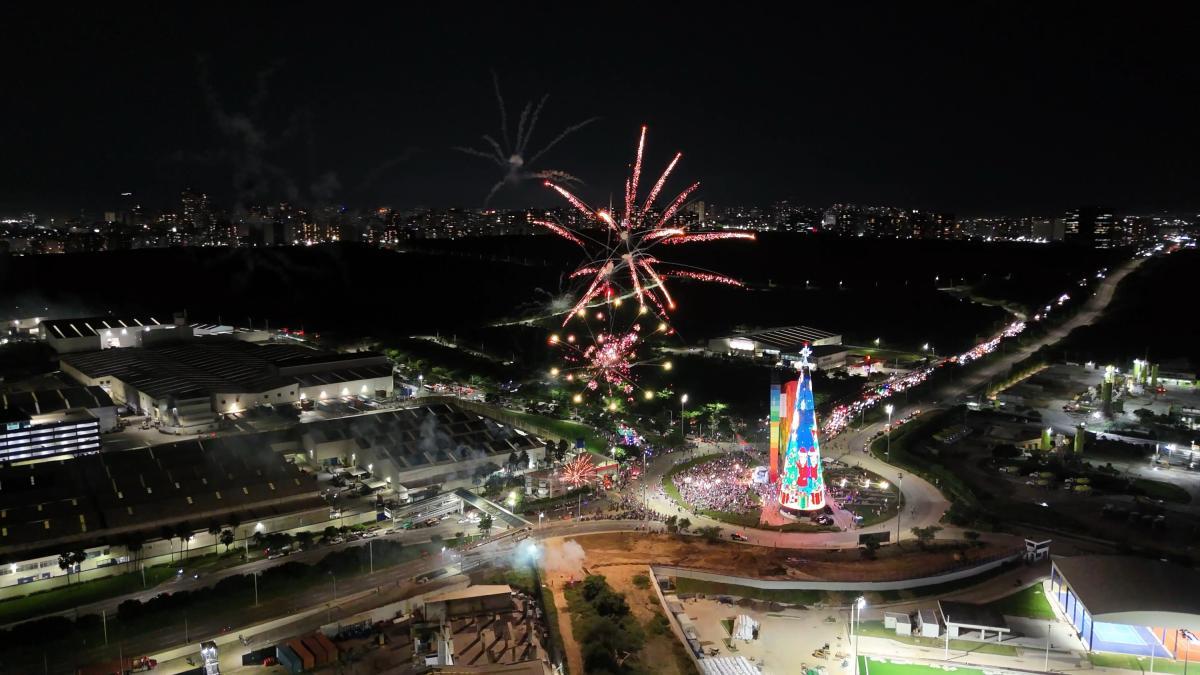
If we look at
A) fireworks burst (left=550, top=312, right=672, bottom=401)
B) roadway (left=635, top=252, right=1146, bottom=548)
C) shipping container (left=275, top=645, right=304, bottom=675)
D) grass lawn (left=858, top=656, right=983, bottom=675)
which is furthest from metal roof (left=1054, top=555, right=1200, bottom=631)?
fireworks burst (left=550, top=312, right=672, bottom=401)

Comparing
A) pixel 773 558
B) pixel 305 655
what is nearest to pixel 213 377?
pixel 305 655

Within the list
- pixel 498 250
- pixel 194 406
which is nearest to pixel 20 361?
pixel 194 406

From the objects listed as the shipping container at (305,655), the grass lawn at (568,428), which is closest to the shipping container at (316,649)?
the shipping container at (305,655)

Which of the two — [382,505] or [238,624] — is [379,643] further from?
[382,505]

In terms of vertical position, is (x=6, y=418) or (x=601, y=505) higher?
(x=6, y=418)

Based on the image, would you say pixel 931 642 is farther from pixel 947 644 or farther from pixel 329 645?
pixel 329 645

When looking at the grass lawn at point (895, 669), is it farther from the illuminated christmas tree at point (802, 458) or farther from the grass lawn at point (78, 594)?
the grass lawn at point (78, 594)
